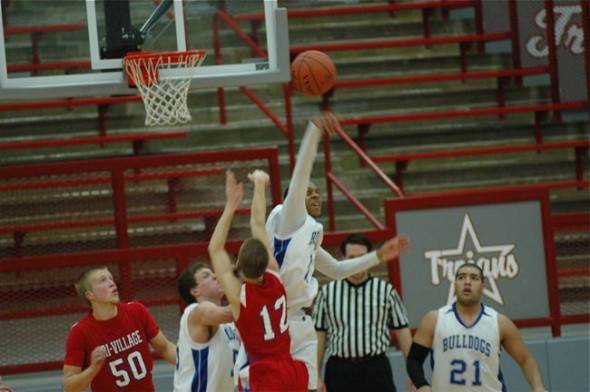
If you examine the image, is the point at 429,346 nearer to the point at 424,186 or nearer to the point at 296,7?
the point at 424,186

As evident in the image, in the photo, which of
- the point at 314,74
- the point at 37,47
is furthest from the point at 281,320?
the point at 37,47

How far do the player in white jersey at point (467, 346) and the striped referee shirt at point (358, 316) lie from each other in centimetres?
95

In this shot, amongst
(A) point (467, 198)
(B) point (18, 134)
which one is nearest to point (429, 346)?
(A) point (467, 198)

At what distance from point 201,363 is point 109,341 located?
0.67 meters

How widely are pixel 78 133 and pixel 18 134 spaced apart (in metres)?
0.60

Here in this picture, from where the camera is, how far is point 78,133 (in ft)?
41.1

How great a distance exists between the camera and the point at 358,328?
28.5ft

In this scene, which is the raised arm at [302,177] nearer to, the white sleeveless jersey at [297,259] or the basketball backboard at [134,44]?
the white sleeveless jersey at [297,259]

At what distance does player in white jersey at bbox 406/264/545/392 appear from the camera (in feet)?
25.1

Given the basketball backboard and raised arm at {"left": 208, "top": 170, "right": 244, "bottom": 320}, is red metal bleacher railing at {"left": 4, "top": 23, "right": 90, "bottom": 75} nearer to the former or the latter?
the basketball backboard

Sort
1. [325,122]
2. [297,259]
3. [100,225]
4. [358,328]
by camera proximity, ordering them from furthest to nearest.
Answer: [100,225]
[358,328]
[297,259]
[325,122]

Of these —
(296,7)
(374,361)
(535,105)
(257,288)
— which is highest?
(296,7)

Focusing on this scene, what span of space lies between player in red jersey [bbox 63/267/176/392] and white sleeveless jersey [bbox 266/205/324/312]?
1.12 metres

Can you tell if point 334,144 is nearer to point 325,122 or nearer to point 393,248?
point 393,248
